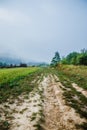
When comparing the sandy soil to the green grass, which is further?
the green grass

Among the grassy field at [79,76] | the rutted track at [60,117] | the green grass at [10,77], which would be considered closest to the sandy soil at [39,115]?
A: the rutted track at [60,117]

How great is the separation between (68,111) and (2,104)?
5.27 meters

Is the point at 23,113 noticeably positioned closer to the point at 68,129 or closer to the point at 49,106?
the point at 49,106

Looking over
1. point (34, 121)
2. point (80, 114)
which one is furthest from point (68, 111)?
point (34, 121)

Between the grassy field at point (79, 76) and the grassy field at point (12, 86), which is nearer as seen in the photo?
the grassy field at point (12, 86)

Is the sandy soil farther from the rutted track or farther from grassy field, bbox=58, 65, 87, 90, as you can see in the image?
grassy field, bbox=58, 65, 87, 90

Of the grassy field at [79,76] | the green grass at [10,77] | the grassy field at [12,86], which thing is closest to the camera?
the grassy field at [12,86]

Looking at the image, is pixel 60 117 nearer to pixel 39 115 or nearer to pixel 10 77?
pixel 39 115

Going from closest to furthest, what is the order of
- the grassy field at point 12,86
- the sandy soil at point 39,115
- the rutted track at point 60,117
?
the rutted track at point 60,117 → the sandy soil at point 39,115 → the grassy field at point 12,86

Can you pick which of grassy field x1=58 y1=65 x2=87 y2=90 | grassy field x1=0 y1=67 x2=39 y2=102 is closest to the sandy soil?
grassy field x1=0 y1=67 x2=39 y2=102

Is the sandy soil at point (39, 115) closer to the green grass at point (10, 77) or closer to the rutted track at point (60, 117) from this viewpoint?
the rutted track at point (60, 117)

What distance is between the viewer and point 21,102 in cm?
1841

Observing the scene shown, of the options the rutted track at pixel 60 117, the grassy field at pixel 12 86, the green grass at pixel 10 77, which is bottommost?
the rutted track at pixel 60 117

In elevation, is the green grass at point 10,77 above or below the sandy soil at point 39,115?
above
